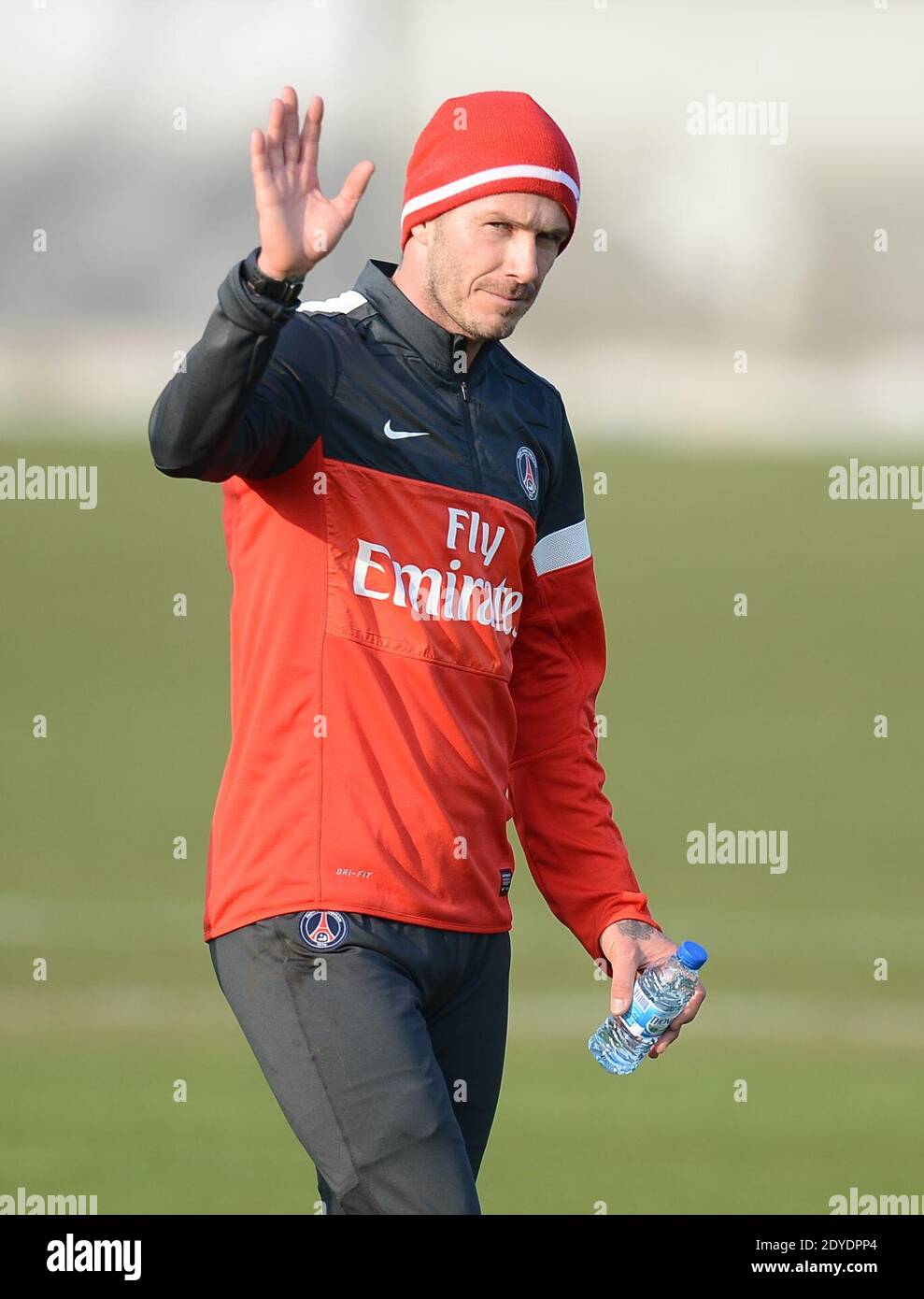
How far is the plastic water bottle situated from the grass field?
2467 millimetres

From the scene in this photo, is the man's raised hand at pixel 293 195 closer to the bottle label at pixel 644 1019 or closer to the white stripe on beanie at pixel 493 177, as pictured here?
the white stripe on beanie at pixel 493 177

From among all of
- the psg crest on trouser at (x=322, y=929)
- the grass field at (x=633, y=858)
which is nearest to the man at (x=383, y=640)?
the psg crest on trouser at (x=322, y=929)

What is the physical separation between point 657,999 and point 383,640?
76 cm

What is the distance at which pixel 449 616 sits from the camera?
3.17m

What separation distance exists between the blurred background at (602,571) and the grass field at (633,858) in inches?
1.6

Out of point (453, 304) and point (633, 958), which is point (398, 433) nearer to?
point (453, 304)

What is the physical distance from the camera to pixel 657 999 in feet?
10.7

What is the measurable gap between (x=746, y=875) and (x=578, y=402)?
45.7ft

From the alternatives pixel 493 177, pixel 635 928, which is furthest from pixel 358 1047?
pixel 493 177

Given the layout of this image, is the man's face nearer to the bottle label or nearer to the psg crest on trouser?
the psg crest on trouser

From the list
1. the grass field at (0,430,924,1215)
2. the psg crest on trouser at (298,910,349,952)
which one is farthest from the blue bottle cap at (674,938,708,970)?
the grass field at (0,430,924,1215)
